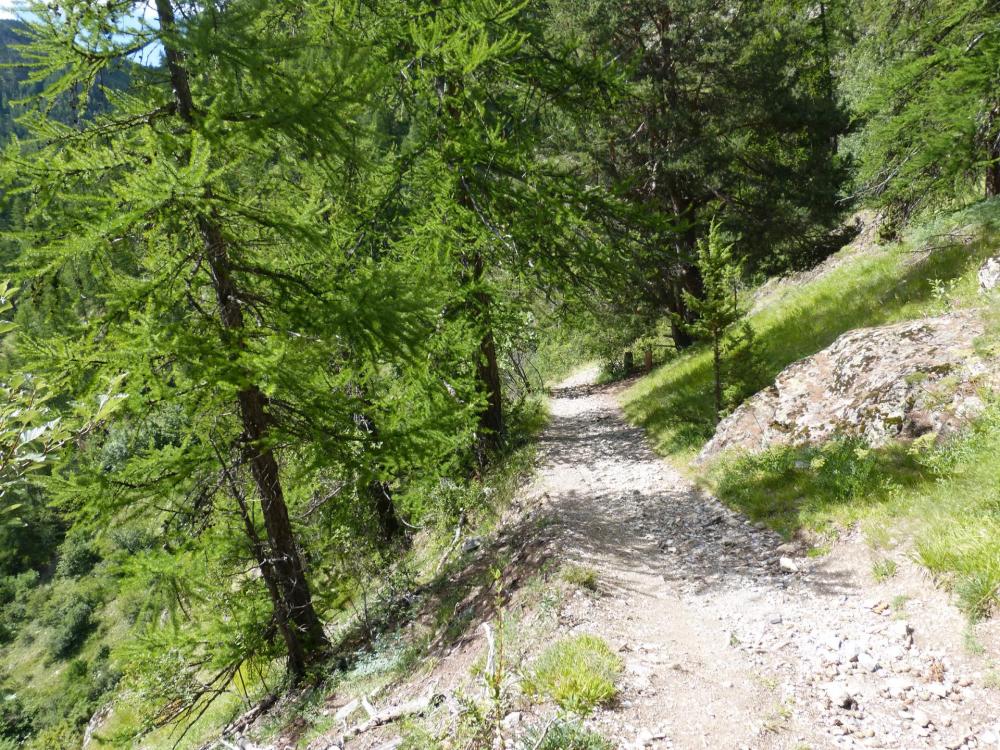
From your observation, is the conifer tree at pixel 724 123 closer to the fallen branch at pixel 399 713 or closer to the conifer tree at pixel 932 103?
the conifer tree at pixel 932 103

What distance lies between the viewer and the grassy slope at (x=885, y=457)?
4312mm

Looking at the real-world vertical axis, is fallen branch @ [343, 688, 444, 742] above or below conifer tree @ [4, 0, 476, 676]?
below

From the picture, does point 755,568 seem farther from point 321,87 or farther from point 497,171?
point 321,87

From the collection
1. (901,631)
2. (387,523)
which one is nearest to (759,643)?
(901,631)

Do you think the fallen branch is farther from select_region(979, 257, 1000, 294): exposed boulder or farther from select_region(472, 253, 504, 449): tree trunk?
select_region(979, 257, 1000, 294): exposed boulder

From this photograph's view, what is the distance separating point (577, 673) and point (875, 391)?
19.5 ft

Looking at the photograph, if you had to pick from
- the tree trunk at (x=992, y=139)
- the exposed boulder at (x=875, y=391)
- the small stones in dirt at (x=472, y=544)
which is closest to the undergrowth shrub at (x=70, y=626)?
the small stones in dirt at (x=472, y=544)

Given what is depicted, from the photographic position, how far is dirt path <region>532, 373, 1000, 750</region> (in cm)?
335

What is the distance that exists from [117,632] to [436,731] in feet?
124

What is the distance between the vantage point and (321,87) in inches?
176

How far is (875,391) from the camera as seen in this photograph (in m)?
6.95

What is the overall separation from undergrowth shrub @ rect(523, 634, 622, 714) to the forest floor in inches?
4.4

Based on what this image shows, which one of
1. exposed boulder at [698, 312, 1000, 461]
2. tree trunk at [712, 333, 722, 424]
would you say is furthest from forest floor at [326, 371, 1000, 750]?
tree trunk at [712, 333, 722, 424]

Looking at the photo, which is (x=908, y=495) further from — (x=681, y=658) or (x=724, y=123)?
(x=724, y=123)
